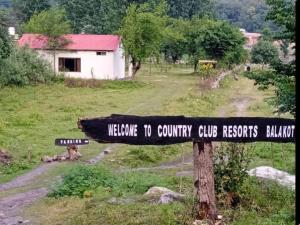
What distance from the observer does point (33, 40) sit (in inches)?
1858

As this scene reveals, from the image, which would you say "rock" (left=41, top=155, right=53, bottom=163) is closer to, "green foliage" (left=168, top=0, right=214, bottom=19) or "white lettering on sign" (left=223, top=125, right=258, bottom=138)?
"white lettering on sign" (left=223, top=125, right=258, bottom=138)

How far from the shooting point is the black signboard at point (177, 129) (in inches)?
305

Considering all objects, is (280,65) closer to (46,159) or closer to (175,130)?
(175,130)

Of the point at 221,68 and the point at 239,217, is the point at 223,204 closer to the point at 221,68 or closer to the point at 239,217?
the point at 239,217

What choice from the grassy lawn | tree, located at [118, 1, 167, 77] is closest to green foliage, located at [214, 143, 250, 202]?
the grassy lawn

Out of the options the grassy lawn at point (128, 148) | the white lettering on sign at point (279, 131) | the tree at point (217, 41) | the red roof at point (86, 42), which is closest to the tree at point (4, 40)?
the grassy lawn at point (128, 148)

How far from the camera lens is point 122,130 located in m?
7.80

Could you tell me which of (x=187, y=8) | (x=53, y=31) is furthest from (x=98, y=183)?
(x=187, y=8)

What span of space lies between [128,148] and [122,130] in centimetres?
1175

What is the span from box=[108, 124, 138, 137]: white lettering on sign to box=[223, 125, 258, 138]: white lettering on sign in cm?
132

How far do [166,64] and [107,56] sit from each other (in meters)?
25.6

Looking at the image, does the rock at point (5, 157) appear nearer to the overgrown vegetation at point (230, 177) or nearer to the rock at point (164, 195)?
the rock at point (164, 195)

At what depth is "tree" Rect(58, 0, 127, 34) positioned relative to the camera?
69750 millimetres

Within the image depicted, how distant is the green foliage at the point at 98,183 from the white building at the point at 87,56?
31482 mm
